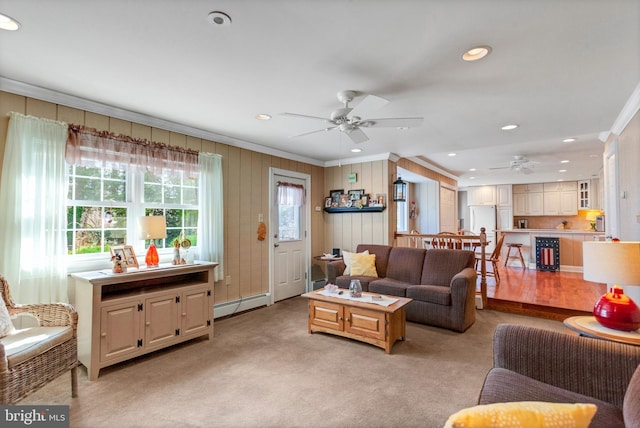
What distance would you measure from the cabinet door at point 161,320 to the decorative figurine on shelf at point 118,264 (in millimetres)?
354

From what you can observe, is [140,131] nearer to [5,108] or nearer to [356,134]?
[5,108]

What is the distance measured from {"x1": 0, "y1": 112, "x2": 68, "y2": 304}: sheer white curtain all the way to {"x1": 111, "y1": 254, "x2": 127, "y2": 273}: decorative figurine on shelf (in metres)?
0.41

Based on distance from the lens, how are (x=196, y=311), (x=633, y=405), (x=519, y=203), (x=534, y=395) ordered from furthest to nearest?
(x=519, y=203), (x=196, y=311), (x=534, y=395), (x=633, y=405)

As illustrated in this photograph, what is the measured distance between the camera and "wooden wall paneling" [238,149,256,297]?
4410 millimetres

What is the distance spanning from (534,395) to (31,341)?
2.89m

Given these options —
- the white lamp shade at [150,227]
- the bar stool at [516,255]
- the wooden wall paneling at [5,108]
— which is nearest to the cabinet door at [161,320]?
the white lamp shade at [150,227]

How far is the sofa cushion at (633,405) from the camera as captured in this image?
3.80 feet

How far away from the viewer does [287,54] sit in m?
2.11

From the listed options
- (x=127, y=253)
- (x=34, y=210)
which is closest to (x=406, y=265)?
(x=127, y=253)

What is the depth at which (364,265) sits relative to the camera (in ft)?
14.8

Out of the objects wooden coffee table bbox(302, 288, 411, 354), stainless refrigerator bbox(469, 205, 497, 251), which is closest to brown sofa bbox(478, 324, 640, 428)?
wooden coffee table bbox(302, 288, 411, 354)

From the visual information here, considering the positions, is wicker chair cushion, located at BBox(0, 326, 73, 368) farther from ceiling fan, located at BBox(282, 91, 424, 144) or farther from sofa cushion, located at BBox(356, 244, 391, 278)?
sofa cushion, located at BBox(356, 244, 391, 278)

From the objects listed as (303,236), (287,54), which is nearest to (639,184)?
(287,54)

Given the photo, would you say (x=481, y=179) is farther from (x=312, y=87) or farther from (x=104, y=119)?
(x=104, y=119)
